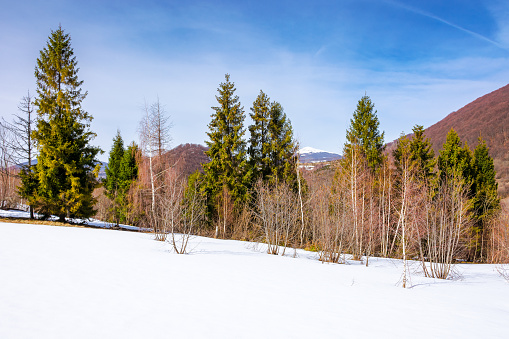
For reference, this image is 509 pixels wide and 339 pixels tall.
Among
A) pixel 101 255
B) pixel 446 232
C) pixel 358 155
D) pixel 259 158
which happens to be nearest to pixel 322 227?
pixel 446 232

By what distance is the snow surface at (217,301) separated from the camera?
5.20m

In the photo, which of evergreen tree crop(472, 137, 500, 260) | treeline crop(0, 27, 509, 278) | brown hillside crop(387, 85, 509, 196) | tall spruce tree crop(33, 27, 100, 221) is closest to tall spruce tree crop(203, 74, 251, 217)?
treeline crop(0, 27, 509, 278)

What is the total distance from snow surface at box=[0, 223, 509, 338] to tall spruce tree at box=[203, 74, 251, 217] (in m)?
14.6

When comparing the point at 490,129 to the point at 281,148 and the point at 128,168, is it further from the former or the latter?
the point at 128,168

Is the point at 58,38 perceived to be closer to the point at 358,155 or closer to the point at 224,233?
the point at 224,233

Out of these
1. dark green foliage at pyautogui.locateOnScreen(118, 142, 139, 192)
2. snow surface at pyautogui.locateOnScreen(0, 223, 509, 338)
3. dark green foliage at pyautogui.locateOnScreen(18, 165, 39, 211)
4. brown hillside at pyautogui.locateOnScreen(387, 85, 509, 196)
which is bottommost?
snow surface at pyautogui.locateOnScreen(0, 223, 509, 338)

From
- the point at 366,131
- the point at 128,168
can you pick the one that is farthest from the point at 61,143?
the point at 366,131

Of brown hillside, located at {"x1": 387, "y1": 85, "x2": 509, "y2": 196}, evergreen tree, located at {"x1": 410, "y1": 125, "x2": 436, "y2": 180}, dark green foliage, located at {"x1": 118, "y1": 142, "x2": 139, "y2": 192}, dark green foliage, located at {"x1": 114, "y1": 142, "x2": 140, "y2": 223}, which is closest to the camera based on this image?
evergreen tree, located at {"x1": 410, "y1": 125, "x2": 436, "y2": 180}

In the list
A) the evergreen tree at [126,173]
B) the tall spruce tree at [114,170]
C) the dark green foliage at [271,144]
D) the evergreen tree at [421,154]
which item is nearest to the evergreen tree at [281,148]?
the dark green foliage at [271,144]

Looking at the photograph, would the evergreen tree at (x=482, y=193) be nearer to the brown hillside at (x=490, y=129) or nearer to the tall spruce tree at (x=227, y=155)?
the tall spruce tree at (x=227, y=155)

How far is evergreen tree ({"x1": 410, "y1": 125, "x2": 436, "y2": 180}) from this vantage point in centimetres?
2380

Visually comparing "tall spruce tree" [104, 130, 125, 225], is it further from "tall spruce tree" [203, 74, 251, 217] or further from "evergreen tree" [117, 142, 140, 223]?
"tall spruce tree" [203, 74, 251, 217]

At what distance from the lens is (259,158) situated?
26891 mm

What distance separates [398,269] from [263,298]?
9604 mm
